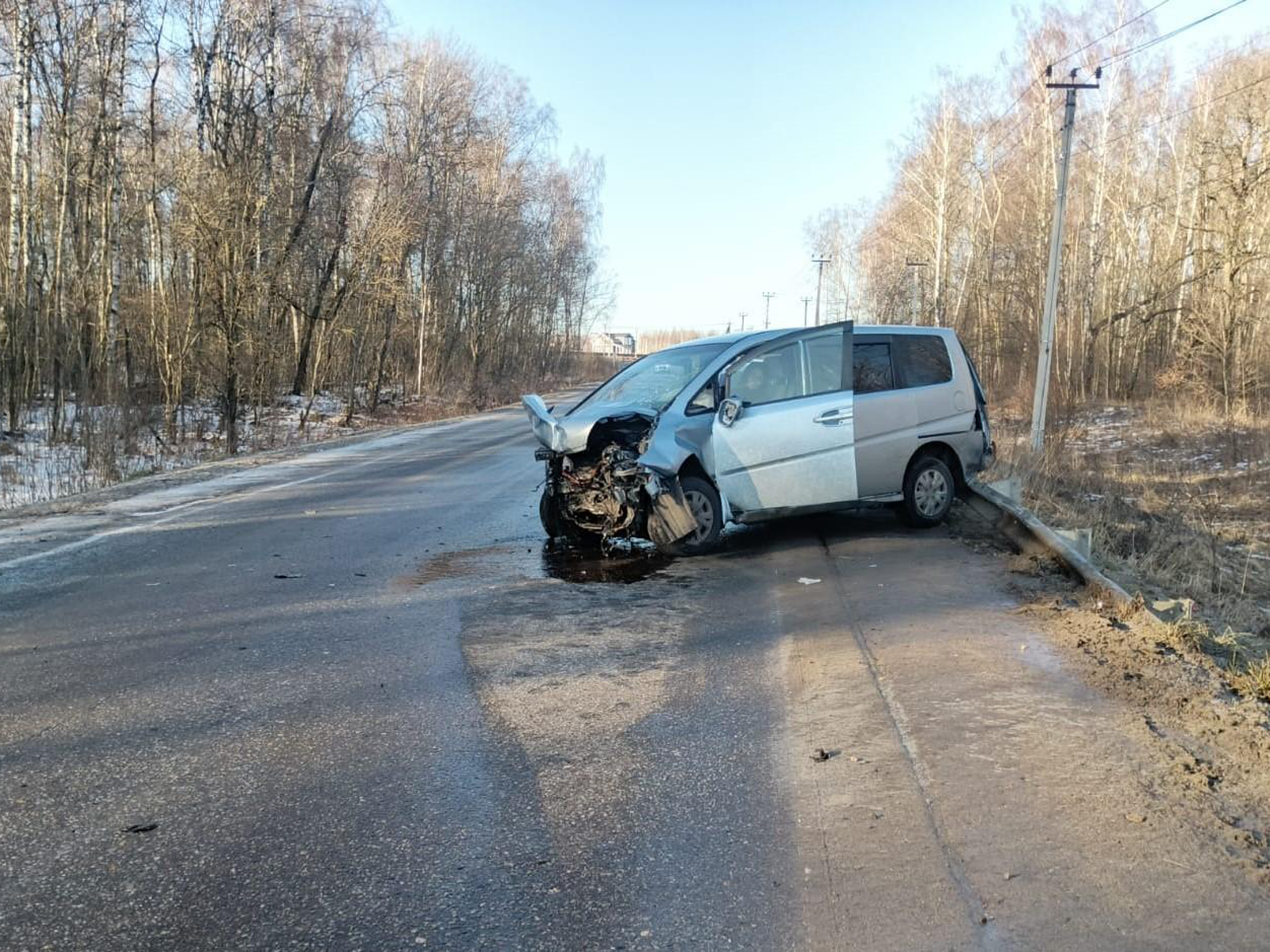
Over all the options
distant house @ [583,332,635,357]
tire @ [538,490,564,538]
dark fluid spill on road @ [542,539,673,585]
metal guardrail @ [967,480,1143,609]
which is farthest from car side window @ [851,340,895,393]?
distant house @ [583,332,635,357]

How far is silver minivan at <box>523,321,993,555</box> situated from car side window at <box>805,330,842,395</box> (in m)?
0.01

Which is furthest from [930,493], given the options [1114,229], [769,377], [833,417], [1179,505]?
[1114,229]

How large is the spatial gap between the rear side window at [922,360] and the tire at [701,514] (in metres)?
2.43

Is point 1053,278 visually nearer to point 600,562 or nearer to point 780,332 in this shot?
point 780,332

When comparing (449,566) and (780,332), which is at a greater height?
(780,332)

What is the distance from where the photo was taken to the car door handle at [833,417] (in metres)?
8.27

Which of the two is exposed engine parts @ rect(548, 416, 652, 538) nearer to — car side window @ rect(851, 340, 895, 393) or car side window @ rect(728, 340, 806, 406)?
car side window @ rect(728, 340, 806, 406)

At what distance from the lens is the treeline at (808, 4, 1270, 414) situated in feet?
85.3

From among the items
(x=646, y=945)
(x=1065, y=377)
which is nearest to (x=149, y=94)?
(x=1065, y=377)

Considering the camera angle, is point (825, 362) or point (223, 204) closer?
point (825, 362)

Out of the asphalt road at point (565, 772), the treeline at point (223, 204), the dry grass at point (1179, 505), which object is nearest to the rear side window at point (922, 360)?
the dry grass at point (1179, 505)

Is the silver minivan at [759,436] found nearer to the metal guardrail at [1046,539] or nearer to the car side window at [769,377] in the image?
the car side window at [769,377]

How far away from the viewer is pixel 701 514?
790cm

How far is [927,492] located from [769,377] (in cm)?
216
